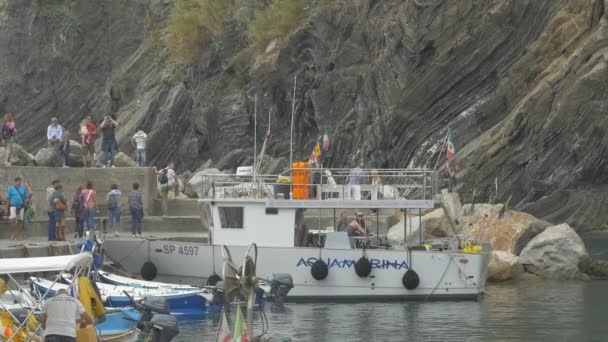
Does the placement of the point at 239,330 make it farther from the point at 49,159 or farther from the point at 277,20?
the point at 277,20

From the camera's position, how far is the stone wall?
41844mm

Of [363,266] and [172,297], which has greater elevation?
[363,266]

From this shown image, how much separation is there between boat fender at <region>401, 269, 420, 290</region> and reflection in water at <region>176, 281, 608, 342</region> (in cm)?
44

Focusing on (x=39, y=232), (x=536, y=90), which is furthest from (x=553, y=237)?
(x=536, y=90)

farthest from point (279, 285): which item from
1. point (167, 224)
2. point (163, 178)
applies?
point (163, 178)

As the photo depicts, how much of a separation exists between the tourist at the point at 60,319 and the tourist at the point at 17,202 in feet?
52.3

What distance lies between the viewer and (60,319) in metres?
21.0

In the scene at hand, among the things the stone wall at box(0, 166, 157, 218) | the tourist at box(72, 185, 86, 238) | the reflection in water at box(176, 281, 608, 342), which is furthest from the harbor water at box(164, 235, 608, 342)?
the stone wall at box(0, 166, 157, 218)

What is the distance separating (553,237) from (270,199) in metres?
9.03

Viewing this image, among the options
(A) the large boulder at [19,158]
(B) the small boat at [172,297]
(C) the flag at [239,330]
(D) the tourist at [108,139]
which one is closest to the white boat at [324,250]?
(B) the small boat at [172,297]

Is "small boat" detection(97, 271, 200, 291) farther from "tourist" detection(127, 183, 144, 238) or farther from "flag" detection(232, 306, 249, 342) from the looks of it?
"flag" detection(232, 306, 249, 342)

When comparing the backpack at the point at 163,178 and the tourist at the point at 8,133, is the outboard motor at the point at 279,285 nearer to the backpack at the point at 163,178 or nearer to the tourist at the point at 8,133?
the tourist at the point at 8,133

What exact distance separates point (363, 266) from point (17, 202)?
9462 millimetres

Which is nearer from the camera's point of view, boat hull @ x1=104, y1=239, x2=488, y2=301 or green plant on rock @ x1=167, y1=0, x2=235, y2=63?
boat hull @ x1=104, y1=239, x2=488, y2=301
